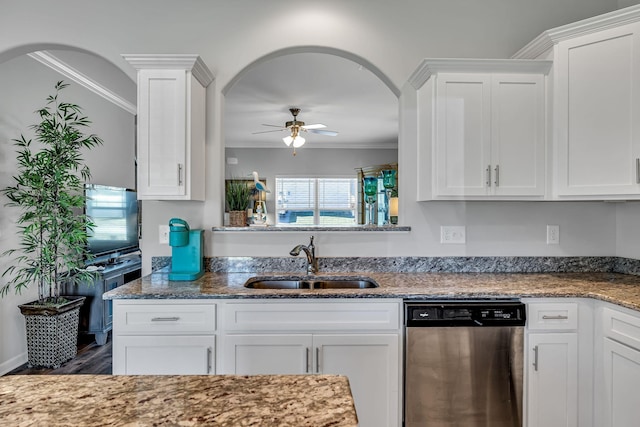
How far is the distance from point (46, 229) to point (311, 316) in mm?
2623

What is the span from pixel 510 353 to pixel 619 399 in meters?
0.48

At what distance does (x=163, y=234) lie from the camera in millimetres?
2484

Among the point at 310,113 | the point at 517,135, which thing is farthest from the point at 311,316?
the point at 310,113

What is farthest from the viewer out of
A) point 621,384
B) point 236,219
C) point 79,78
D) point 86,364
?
point 79,78


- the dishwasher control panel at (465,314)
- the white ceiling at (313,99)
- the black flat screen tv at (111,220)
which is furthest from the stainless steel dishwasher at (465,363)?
the black flat screen tv at (111,220)

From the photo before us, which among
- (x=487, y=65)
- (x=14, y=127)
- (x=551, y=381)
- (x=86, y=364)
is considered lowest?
(x=86, y=364)

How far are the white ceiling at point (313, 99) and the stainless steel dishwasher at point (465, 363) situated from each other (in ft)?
6.51

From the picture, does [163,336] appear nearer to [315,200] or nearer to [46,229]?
[46,229]

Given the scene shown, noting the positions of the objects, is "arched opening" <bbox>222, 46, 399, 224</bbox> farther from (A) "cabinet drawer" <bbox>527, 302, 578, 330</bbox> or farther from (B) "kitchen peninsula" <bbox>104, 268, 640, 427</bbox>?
(A) "cabinet drawer" <bbox>527, 302, 578, 330</bbox>

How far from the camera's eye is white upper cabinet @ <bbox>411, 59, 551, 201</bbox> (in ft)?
7.17

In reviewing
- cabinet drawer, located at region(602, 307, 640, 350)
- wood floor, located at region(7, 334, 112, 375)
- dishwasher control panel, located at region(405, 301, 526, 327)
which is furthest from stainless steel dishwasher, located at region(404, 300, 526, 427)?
wood floor, located at region(7, 334, 112, 375)

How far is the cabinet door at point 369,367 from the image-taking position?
1.91 meters

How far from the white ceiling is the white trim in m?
1.25

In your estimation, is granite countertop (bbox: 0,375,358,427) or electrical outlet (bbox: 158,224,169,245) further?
electrical outlet (bbox: 158,224,169,245)
